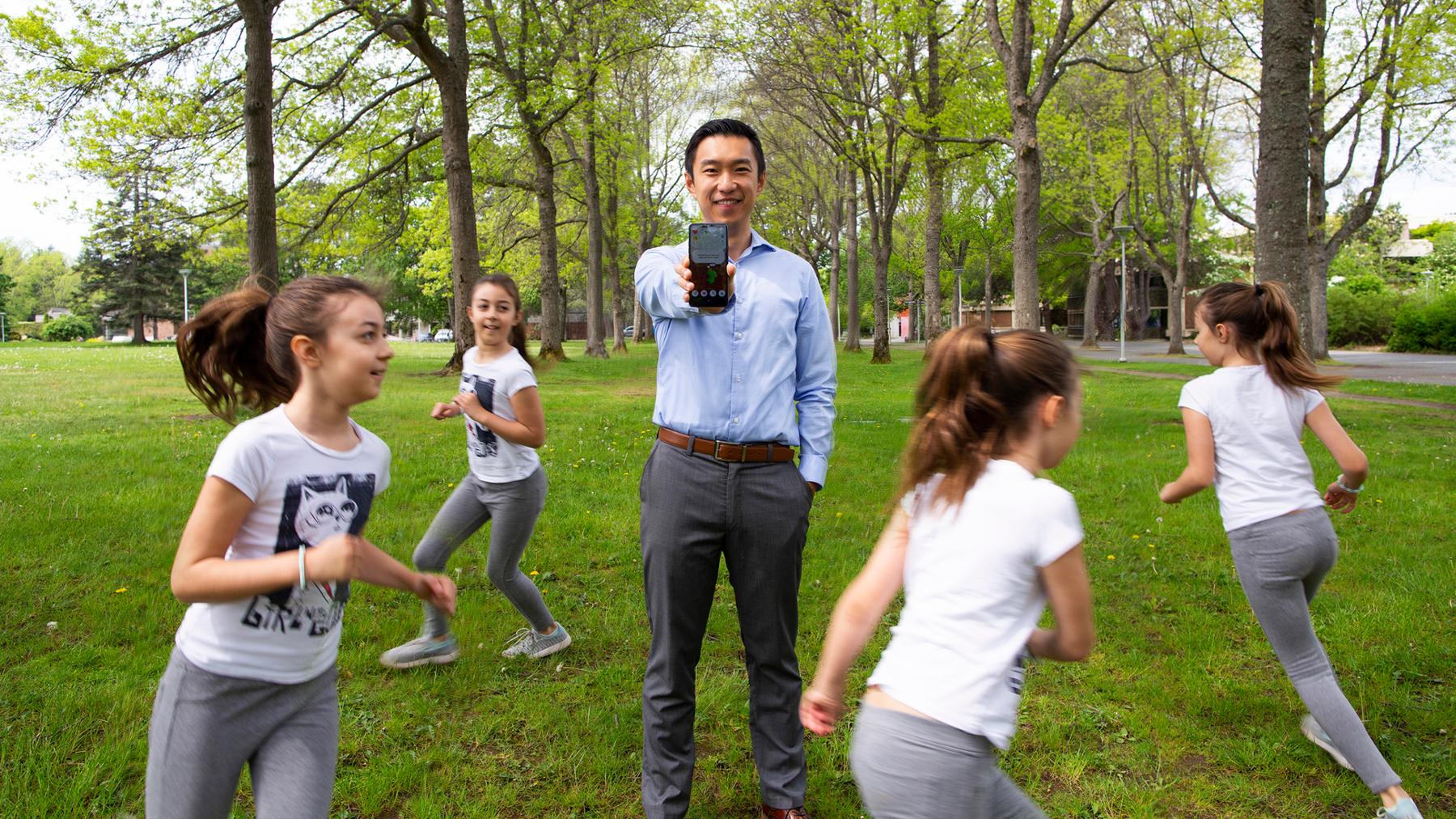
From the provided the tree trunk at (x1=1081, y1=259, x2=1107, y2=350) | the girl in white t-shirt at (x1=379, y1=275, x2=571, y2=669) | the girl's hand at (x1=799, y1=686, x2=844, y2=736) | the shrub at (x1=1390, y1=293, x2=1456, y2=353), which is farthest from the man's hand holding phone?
the tree trunk at (x1=1081, y1=259, x2=1107, y2=350)

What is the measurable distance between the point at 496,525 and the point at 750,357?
1.87 m

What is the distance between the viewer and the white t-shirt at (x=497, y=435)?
4.14 m

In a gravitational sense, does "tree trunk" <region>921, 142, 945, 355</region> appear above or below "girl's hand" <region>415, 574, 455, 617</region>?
above

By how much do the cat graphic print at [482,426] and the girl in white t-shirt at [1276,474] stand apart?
2840 mm

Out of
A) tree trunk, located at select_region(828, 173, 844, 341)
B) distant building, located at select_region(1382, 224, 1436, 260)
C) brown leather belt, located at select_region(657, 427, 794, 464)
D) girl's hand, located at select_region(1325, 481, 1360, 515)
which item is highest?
distant building, located at select_region(1382, 224, 1436, 260)

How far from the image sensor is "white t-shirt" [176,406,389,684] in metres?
2.01

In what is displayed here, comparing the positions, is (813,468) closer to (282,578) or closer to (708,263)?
(708,263)

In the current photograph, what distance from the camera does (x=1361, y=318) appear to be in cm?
3881

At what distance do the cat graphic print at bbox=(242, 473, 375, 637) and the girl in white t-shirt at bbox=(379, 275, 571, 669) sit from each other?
1.77m

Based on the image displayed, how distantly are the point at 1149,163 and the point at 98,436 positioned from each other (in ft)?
111

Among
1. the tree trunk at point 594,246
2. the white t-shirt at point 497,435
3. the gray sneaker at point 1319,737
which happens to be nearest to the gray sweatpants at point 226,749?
the white t-shirt at point 497,435

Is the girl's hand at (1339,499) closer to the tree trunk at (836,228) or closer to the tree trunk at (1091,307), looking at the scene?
the tree trunk at (836,228)

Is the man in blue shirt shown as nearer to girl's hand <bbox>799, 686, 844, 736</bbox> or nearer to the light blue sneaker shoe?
girl's hand <bbox>799, 686, 844, 736</bbox>

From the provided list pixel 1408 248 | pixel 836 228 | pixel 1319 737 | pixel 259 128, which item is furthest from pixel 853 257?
pixel 1408 248
